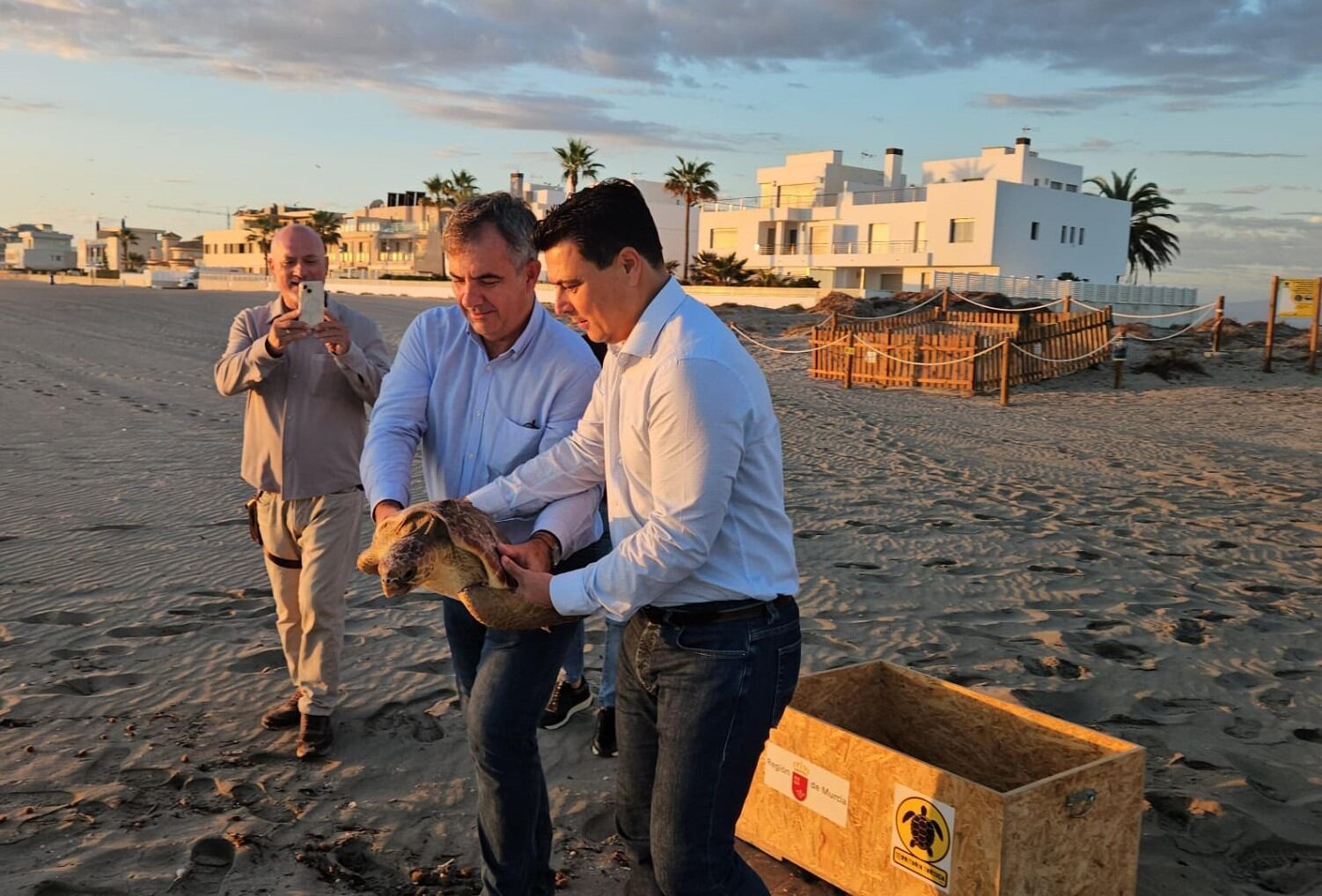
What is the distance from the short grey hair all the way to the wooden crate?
1688 mm

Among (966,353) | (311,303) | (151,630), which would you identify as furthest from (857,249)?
(311,303)

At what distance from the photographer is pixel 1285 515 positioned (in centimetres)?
921

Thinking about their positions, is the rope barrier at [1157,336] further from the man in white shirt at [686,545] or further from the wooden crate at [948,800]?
the man in white shirt at [686,545]

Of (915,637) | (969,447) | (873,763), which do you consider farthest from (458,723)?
(969,447)

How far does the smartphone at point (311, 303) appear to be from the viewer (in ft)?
12.8

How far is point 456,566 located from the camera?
8.45 ft

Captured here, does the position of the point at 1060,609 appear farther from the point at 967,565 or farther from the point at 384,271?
the point at 384,271

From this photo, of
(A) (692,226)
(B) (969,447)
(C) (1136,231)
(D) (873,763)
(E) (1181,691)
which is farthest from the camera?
(A) (692,226)

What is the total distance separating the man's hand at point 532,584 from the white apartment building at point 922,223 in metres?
47.6

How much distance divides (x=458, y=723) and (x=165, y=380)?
589 inches

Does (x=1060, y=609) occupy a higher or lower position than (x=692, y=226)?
lower

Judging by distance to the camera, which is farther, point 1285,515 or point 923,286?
point 923,286

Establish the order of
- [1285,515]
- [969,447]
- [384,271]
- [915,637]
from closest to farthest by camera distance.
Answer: [915,637] → [1285,515] → [969,447] → [384,271]

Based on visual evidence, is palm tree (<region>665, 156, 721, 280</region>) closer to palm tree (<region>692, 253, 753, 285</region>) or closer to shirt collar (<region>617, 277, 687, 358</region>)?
palm tree (<region>692, 253, 753, 285</region>)
